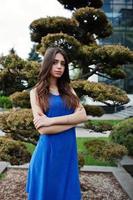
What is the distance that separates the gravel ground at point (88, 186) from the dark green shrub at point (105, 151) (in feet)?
3.14

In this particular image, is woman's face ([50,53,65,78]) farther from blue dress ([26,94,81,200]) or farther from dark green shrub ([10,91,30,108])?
dark green shrub ([10,91,30,108])

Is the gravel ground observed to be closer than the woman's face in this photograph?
No

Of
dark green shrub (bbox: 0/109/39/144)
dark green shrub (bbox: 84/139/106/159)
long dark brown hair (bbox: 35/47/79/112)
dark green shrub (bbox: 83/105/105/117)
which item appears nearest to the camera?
long dark brown hair (bbox: 35/47/79/112)

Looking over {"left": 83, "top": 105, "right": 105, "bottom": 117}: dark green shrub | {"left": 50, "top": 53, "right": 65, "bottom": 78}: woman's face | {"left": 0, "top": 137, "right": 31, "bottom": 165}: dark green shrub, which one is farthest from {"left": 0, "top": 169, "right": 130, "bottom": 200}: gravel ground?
{"left": 50, "top": 53, "right": 65, "bottom": 78}: woman's face

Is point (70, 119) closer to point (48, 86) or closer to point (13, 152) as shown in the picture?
point (48, 86)

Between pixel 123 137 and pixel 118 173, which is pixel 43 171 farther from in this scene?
pixel 123 137

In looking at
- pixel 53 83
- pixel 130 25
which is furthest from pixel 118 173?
pixel 130 25

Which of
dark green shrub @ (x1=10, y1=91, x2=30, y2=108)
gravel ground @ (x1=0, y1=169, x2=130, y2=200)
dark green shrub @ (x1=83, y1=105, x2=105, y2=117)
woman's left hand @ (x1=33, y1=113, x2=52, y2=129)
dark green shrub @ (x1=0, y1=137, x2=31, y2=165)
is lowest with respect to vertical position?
gravel ground @ (x1=0, y1=169, x2=130, y2=200)

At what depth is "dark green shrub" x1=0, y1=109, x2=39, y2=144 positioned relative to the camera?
5734 millimetres

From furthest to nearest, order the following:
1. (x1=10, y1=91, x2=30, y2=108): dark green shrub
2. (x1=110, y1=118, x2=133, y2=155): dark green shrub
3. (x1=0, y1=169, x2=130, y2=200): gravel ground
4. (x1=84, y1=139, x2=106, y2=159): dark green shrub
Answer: (x1=110, y1=118, x2=133, y2=155): dark green shrub → (x1=0, y1=169, x2=130, y2=200): gravel ground → (x1=10, y1=91, x2=30, y2=108): dark green shrub → (x1=84, y1=139, x2=106, y2=159): dark green shrub

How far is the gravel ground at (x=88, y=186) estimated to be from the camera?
22.0 feet

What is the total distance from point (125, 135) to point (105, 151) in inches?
194

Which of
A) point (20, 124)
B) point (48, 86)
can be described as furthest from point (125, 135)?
point (48, 86)

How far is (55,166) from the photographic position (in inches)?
141
